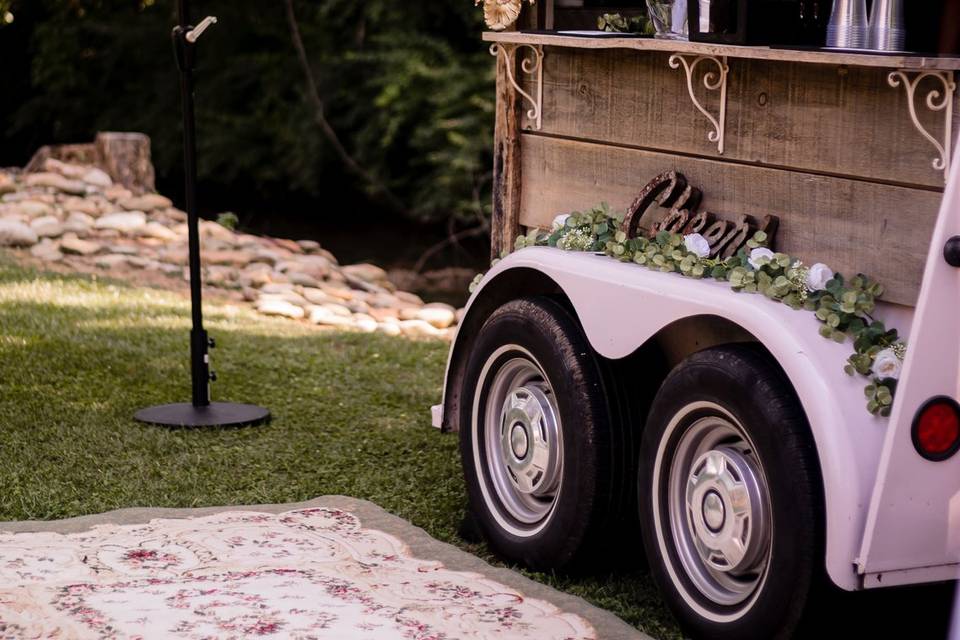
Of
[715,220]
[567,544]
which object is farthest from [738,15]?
[567,544]

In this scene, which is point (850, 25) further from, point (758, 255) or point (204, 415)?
point (204, 415)

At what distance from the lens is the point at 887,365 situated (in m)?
2.75

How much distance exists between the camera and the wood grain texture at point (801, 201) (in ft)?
9.58

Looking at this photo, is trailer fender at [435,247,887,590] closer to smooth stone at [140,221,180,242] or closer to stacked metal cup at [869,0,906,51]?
stacked metal cup at [869,0,906,51]

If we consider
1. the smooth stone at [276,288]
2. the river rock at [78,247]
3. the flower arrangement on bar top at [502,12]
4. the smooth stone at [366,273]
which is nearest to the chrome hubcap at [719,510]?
the flower arrangement on bar top at [502,12]

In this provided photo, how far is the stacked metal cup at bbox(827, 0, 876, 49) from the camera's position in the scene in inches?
121

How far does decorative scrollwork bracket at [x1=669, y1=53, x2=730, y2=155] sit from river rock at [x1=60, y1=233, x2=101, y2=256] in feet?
24.0

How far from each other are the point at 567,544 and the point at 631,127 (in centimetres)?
118

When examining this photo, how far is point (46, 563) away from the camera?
3668 mm

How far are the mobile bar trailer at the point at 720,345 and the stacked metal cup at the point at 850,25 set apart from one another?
0.23ft

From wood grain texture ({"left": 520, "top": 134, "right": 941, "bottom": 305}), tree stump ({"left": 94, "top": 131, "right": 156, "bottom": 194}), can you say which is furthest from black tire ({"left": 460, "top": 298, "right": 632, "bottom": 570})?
tree stump ({"left": 94, "top": 131, "right": 156, "bottom": 194})

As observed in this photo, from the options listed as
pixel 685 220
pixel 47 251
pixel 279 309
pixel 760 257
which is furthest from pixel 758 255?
pixel 47 251

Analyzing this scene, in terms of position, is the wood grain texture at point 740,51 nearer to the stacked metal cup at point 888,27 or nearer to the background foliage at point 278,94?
the stacked metal cup at point 888,27

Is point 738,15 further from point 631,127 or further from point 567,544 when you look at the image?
point 567,544
